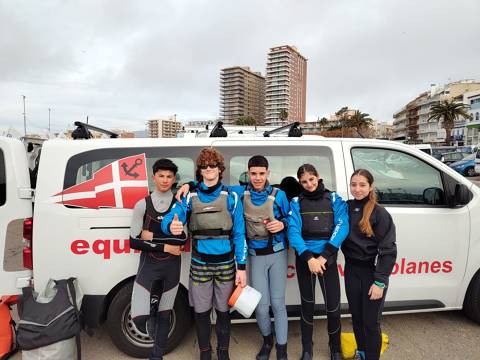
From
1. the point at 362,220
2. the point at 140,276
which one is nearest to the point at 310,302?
the point at 362,220

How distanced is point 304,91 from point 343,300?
161 meters

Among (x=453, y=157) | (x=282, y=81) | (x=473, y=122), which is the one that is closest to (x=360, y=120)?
(x=473, y=122)

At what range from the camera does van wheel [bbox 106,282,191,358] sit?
8.45ft

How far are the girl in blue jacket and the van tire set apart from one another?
151 centimetres

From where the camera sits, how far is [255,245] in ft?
8.04

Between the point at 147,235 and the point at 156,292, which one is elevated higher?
the point at 147,235

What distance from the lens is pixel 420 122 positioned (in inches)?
3676

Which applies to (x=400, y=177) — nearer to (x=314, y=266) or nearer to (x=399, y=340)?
(x=314, y=266)

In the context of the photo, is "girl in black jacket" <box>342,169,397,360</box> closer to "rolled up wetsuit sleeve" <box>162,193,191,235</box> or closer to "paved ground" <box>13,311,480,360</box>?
"paved ground" <box>13,311,480,360</box>

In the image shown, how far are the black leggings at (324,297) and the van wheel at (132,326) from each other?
1.00 metres

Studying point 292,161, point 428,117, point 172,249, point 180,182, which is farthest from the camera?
point 428,117

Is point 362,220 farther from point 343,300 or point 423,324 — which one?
point 423,324

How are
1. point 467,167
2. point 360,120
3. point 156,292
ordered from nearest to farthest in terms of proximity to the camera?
point 156,292, point 467,167, point 360,120

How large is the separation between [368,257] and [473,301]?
1622mm
